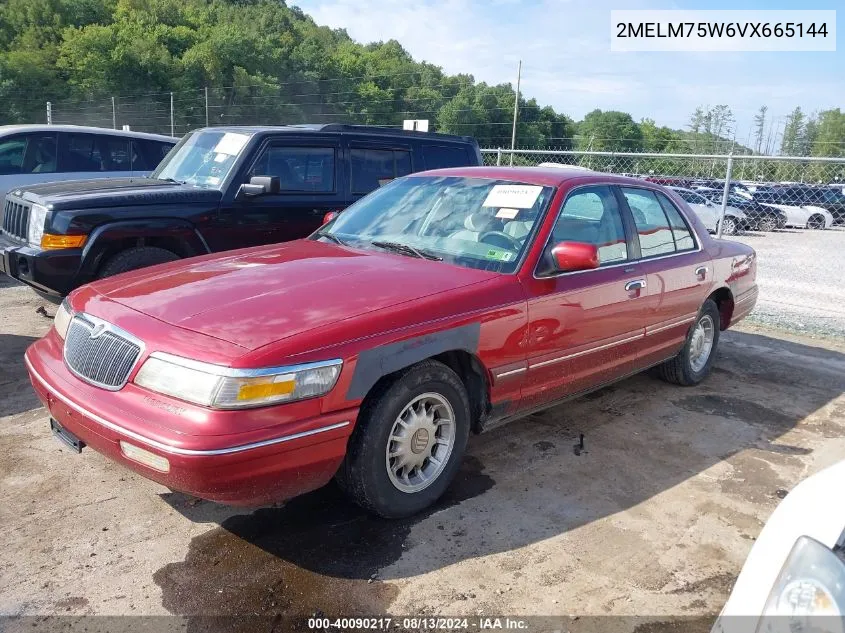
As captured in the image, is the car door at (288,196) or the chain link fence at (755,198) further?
Answer: the chain link fence at (755,198)

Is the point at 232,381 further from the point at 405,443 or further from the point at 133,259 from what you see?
the point at 133,259

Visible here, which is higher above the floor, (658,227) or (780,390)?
(658,227)

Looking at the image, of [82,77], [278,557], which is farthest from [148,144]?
[82,77]

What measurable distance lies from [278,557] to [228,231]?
146 inches

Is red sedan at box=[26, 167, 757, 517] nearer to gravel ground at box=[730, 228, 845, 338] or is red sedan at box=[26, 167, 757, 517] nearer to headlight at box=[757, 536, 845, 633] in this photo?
headlight at box=[757, 536, 845, 633]

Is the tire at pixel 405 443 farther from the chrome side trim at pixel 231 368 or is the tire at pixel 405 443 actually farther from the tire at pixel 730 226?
the tire at pixel 730 226

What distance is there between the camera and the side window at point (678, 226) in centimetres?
496

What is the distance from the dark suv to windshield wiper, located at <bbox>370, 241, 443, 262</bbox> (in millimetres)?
2264

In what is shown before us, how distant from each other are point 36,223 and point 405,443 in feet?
13.1

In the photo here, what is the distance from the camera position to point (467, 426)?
3439mm

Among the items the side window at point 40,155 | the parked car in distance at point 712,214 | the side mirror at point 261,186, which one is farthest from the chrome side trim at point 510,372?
the parked car in distance at point 712,214

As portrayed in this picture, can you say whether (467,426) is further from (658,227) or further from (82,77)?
(82,77)

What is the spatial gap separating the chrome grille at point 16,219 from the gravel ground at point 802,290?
24.6ft

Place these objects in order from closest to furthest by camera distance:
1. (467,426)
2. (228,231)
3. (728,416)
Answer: (467,426), (728,416), (228,231)
